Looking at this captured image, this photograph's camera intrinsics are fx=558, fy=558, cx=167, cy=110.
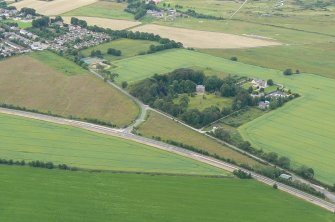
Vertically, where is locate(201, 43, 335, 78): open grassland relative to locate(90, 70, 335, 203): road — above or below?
above

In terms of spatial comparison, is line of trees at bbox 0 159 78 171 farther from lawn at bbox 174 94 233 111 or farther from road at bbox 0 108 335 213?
lawn at bbox 174 94 233 111

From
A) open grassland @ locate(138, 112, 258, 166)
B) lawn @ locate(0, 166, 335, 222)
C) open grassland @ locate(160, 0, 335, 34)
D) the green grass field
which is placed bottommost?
open grassland @ locate(138, 112, 258, 166)

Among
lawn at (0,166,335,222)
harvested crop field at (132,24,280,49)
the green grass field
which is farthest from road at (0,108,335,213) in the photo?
harvested crop field at (132,24,280,49)

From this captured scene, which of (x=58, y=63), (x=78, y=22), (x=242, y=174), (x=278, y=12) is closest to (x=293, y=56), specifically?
(x=278, y=12)

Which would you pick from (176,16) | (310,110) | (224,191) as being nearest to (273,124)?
(310,110)

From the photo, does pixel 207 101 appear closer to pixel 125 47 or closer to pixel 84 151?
pixel 84 151

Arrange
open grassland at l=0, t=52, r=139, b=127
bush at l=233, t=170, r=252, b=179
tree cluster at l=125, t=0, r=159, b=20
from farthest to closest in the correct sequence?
1. tree cluster at l=125, t=0, r=159, b=20
2. open grassland at l=0, t=52, r=139, b=127
3. bush at l=233, t=170, r=252, b=179

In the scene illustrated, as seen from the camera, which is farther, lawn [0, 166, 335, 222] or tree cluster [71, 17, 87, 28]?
tree cluster [71, 17, 87, 28]
